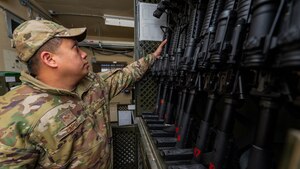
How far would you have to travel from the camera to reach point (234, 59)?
521mm

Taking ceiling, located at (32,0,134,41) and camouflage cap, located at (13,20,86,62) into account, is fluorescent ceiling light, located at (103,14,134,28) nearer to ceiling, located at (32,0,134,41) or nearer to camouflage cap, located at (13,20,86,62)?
ceiling, located at (32,0,134,41)

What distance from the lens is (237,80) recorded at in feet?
1.84

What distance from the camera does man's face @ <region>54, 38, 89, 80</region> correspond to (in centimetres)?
77

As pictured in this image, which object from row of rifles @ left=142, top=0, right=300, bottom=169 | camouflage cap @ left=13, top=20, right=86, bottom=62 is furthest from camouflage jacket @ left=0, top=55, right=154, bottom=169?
row of rifles @ left=142, top=0, right=300, bottom=169

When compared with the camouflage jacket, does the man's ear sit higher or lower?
higher

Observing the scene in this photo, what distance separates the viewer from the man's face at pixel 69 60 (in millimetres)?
773

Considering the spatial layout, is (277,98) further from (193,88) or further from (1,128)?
(1,128)

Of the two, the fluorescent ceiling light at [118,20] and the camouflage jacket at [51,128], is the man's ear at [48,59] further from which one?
the fluorescent ceiling light at [118,20]

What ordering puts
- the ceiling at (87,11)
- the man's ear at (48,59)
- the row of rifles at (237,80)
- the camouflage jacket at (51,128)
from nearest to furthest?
the row of rifles at (237,80) < the camouflage jacket at (51,128) < the man's ear at (48,59) < the ceiling at (87,11)

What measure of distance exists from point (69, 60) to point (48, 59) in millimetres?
84

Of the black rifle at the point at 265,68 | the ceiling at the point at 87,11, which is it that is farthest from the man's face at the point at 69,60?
the ceiling at the point at 87,11

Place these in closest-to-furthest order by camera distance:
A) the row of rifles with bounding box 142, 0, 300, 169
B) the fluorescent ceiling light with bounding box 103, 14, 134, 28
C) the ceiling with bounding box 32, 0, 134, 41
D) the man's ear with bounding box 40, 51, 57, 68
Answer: the row of rifles with bounding box 142, 0, 300, 169 → the man's ear with bounding box 40, 51, 57, 68 → the ceiling with bounding box 32, 0, 134, 41 → the fluorescent ceiling light with bounding box 103, 14, 134, 28

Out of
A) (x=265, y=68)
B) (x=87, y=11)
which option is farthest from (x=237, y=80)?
(x=87, y=11)

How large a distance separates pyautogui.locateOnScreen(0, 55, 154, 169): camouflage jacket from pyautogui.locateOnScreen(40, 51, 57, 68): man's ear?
88 millimetres
